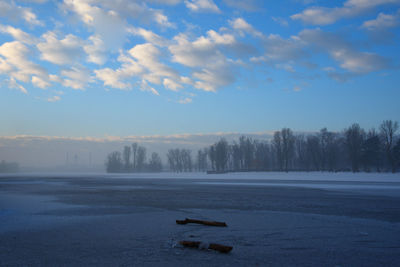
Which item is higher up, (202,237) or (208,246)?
(208,246)

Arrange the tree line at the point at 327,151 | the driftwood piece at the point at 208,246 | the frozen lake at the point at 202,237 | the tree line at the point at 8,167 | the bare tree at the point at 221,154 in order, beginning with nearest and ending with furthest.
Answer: the frozen lake at the point at 202,237 → the driftwood piece at the point at 208,246 → the tree line at the point at 327,151 → the bare tree at the point at 221,154 → the tree line at the point at 8,167

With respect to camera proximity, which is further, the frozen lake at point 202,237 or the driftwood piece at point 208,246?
the driftwood piece at point 208,246

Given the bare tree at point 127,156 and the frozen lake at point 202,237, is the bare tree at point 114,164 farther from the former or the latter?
the frozen lake at point 202,237

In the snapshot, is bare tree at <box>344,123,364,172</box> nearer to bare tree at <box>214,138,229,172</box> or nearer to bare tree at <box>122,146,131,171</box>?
bare tree at <box>214,138,229,172</box>

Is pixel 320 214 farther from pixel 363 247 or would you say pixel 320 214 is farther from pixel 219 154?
pixel 219 154

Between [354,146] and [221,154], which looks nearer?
[354,146]

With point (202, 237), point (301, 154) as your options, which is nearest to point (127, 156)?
point (301, 154)

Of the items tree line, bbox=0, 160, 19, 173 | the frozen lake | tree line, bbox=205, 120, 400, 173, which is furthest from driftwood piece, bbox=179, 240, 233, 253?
tree line, bbox=0, 160, 19, 173

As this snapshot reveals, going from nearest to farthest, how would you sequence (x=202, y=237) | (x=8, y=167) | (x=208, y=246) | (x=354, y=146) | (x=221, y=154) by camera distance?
(x=208, y=246), (x=202, y=237), (x=354, y=146), (x=221, y=154), (x=8, y=167)

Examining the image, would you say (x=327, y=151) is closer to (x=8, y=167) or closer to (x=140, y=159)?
(x=140, y=159)

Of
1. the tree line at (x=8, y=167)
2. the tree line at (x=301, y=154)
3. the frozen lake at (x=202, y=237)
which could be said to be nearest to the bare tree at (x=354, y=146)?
the tree line at (x=301, y=154)

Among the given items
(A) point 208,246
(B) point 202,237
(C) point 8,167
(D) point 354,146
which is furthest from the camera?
(C) point 8,167

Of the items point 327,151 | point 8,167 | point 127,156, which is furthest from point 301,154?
point 8,167

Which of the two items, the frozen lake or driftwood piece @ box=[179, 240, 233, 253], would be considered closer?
the frozen lake
